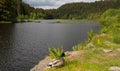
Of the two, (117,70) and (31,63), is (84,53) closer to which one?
(117,70)

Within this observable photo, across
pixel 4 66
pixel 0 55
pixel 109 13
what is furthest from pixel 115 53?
pixel 109 13

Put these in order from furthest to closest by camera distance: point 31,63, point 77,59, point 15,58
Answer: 1. point 15,58
2. point 31,63
3. point 77,59

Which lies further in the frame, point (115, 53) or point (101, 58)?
point (115, 53)

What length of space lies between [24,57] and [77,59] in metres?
18.4

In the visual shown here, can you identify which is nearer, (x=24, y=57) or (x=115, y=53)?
(x=115, y=53)

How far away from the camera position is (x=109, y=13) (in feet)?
446

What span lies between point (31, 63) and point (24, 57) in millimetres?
5198

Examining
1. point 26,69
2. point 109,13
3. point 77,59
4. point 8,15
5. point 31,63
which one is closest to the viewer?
point 77,59

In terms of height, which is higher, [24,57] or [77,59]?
[77,59]

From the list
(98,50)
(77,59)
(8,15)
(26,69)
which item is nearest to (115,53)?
(98,50)

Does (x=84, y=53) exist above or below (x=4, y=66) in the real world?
above

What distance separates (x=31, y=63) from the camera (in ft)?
132

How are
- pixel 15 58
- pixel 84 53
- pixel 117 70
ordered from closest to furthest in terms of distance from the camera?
1. pixel 117 70
2. pixel 84 53
3. pixel 15 58

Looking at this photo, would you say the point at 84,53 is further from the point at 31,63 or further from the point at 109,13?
the point at 109,13
